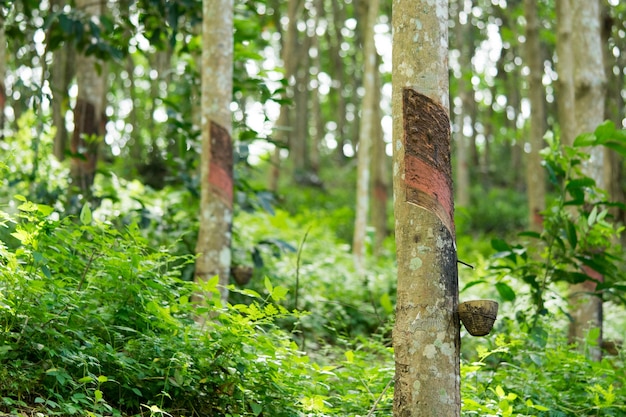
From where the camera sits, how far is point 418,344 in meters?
3.38

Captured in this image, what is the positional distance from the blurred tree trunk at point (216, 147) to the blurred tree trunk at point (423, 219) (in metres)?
2.40

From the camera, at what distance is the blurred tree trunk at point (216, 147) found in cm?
567

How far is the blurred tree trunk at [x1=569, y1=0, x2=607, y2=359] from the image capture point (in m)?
6.36

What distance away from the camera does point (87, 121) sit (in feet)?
24.4

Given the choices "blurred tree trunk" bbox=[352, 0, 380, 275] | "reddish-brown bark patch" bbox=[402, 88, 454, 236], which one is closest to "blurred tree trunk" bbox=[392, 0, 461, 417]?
"reddish-brown bark patch" bbox=[402, 88, 454, 236]

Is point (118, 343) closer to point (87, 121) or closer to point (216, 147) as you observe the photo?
point (216, 147)

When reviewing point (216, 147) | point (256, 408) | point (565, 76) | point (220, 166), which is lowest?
point (256, 408)

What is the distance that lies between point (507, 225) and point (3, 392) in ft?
62.3

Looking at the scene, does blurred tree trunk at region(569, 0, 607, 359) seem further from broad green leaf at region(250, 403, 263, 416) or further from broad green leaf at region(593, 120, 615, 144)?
broad green leaf at region(250, 403, 263, 416)

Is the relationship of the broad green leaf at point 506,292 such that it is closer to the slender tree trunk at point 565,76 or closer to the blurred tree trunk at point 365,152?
the slender tree trunk at point 565,76

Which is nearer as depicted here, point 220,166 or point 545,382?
point 545,382

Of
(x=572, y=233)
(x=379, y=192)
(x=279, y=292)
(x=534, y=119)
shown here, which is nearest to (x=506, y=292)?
(x=572, y=233)

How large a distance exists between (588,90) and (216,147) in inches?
140

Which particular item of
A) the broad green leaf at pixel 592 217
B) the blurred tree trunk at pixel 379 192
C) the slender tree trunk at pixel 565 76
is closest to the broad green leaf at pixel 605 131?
the broad green leaf at pixel 592 217
